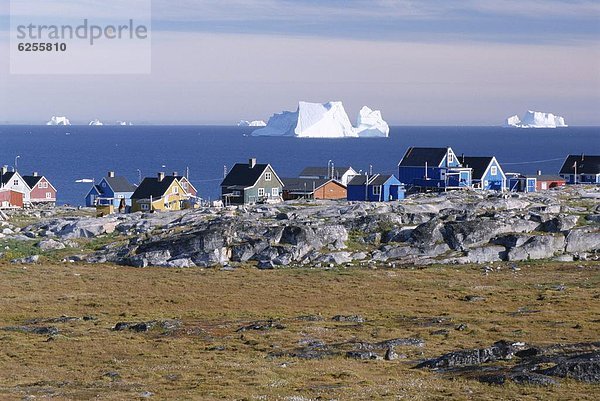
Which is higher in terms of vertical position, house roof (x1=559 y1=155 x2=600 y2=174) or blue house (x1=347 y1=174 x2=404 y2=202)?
house roof (x1=559 y1=155 x2=600 y2=174)

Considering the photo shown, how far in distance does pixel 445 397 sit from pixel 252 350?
1370 cm

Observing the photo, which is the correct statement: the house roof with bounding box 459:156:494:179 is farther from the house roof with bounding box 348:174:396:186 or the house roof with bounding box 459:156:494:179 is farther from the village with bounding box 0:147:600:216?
the house roof with bounding box 348:174:396:186

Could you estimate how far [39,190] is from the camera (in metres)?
133

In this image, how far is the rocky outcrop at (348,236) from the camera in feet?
248

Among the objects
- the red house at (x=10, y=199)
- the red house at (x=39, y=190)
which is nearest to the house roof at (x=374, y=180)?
the red house at (x=10, y=199)

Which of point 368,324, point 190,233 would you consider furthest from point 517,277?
point 190,233

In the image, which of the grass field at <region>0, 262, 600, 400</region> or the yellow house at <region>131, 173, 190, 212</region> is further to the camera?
the yellow house at <region>131, 173, 190, 212</region>

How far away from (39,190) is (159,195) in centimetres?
3277

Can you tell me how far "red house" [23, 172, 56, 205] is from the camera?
431ft

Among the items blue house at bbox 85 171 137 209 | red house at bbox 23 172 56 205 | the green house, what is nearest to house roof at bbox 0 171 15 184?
red house at bbox 23 172 56 205

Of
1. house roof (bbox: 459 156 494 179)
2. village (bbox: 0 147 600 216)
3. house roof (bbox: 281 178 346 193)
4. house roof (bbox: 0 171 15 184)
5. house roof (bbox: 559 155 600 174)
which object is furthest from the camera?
house roof (bbox: 559 155 600 174)

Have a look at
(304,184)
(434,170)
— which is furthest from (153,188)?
(434,170)

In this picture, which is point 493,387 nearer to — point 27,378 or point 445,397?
point 445,397

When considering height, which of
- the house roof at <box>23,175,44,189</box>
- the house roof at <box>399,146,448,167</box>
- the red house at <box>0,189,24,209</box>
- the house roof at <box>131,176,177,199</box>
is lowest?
the red house at <box>0,189,24,209</box>
